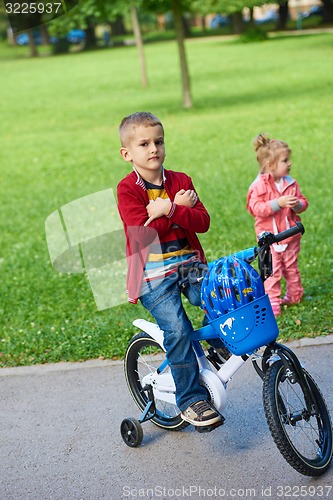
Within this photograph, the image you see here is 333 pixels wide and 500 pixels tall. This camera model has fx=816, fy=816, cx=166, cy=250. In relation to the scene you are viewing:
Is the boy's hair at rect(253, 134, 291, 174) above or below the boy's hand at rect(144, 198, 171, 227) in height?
below

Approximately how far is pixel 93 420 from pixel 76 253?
14.6 ft

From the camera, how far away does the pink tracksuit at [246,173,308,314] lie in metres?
6.09

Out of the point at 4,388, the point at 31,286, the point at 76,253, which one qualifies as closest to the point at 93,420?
the point at 4,388

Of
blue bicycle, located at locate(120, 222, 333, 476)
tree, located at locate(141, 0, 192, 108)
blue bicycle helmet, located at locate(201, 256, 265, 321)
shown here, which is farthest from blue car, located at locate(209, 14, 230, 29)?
blue bicycle helmet, located at locate(201, 256, 265, 321)

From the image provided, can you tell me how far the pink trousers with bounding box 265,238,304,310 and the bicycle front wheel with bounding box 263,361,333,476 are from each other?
2.26 m

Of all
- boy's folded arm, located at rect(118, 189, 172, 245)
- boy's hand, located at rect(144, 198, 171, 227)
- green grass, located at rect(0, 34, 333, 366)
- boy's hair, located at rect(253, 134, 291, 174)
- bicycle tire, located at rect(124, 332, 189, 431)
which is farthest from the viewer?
green grass, located at rect(0, 34, 333, 366)

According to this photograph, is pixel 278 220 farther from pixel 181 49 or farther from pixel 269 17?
pixel 269 17

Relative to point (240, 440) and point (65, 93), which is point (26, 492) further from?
point (65, 93)

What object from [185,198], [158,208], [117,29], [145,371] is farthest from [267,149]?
[117,29]

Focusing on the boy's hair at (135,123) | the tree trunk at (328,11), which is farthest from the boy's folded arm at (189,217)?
the tree trunk at (328,11)

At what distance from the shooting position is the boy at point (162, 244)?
414 centimetres

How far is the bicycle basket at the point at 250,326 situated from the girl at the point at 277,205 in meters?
1.91

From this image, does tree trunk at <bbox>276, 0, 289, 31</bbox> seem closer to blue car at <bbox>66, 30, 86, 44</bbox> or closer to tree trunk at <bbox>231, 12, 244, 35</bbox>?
tree trunk at <bbox>231, 12, 244, 35</bbox>

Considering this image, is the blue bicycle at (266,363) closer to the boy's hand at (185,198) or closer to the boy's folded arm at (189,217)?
the boy's folded arm at (189,217)
